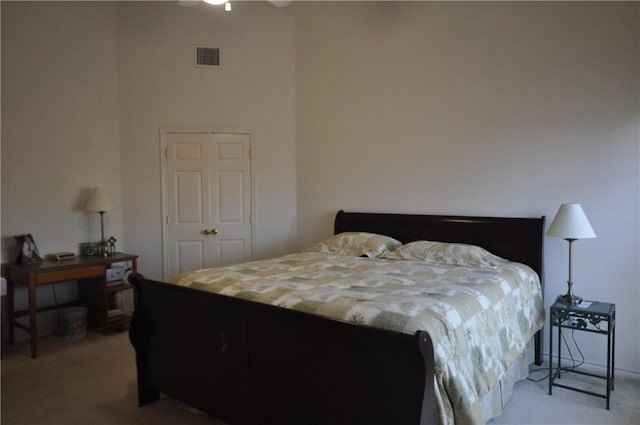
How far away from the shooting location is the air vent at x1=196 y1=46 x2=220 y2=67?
16.9 ft

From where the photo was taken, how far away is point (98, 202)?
468 cm

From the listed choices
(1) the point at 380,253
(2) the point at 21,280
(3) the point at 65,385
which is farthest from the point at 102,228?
(1) the point at 380,253

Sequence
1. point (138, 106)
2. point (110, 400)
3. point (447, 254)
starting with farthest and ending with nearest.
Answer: point (138, 106) < point (447, 254) < point (110, 400)

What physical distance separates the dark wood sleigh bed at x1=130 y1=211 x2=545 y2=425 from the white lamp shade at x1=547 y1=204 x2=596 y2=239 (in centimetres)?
189

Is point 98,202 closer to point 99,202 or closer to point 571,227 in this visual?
point 99,202

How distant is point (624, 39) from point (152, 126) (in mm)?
4382

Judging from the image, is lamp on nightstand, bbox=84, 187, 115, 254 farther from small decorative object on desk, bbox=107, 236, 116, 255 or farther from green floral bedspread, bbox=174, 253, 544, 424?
green floral bedspread, bbox=174, 253, 544, 424

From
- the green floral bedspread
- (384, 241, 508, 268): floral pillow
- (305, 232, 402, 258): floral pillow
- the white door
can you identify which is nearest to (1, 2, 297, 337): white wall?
the white door

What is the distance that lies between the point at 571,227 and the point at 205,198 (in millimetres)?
3587

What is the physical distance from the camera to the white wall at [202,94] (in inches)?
201

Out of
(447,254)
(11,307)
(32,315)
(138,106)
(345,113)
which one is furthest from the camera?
(138,106)

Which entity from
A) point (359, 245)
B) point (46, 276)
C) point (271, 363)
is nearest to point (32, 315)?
point (46, 276)

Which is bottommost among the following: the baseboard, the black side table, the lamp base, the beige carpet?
the beige carpet

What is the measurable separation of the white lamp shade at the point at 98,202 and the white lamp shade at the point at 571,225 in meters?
4.00
